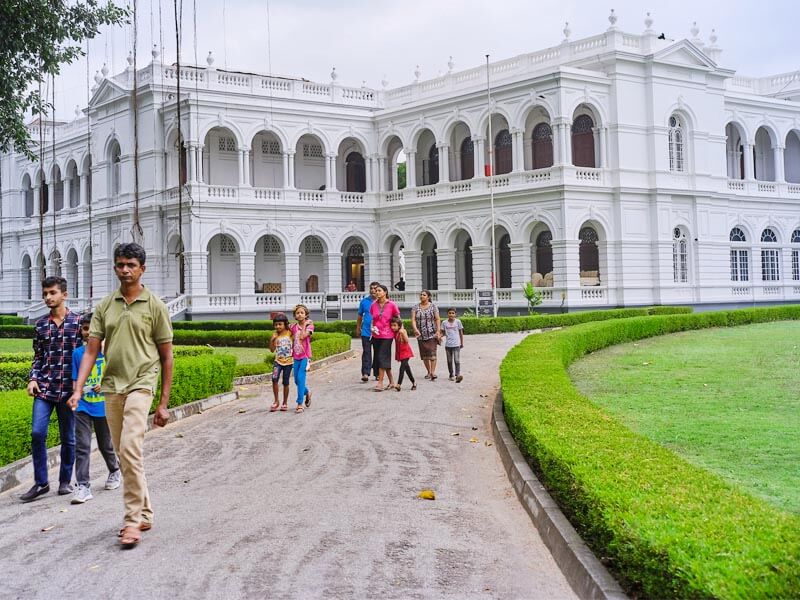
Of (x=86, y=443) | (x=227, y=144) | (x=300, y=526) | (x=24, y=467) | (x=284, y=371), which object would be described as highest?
(x=227, y=144)

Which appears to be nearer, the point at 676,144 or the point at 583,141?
the point at 583,141

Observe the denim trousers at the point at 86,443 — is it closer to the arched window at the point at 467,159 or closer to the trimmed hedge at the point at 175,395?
the trimmed hedge at the point at 175,395

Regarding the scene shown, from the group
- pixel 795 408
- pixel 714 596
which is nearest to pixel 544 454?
pixel 714 596

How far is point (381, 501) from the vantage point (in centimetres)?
752

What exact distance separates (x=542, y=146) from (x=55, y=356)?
30125 millimetres

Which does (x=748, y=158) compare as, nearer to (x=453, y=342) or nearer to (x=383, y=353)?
(x=453, y=342)

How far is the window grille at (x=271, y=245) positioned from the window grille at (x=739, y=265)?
19.9 m

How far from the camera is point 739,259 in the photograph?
37.5m

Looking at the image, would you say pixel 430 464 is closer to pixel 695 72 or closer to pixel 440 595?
pixel 440 595

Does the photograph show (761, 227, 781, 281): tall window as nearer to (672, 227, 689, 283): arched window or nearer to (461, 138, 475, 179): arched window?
(672, 227, 689, 283): arched window

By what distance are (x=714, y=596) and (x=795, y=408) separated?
25.7 ft

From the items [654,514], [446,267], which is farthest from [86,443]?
[446,267]

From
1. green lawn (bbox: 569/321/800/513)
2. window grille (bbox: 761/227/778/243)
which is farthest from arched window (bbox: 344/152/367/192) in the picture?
green lawn (bbox: 569/321/800/513)

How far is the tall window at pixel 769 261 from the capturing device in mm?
38594
